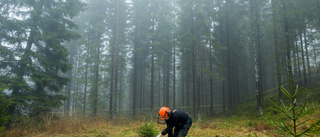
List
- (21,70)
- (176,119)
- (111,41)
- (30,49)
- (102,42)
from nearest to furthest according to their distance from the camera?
1. (176,119)
2. (21,70)
3. (30,49)
4. (111,41)
5. (102,42)

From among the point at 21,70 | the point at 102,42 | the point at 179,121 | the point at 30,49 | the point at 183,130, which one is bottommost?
the point at 183,130

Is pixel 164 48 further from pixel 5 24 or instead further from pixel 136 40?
pixel 5 24

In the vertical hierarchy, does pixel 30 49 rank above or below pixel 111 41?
below

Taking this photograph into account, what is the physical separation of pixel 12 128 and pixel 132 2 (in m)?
16.5

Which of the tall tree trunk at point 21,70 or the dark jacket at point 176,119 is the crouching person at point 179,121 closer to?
the dark jacket at point 176,119

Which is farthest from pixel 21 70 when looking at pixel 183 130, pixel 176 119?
pixel 183 130

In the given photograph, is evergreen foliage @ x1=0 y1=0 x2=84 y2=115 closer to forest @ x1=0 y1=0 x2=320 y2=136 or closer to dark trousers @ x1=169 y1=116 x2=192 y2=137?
forest @ x1=0 y1=0 x2=320 y2=136

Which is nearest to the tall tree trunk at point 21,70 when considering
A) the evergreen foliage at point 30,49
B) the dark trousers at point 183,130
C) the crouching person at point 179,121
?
the evergreen foliage at point 30,49

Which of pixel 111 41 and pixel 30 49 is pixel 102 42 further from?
pixel 30 49

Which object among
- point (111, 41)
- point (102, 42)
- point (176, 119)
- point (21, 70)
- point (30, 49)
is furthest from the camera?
point (102, 42)

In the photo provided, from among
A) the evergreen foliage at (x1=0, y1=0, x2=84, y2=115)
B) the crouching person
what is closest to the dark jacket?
the crouching person

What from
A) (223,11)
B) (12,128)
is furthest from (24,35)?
(223,11)

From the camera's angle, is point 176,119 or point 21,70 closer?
point 176,119

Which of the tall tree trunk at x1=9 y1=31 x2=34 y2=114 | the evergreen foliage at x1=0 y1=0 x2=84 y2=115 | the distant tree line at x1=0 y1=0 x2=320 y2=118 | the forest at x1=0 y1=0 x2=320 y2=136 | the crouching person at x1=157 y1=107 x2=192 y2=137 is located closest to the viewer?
the crouching person at x1=157 y1=107 x2=192 y2=137
